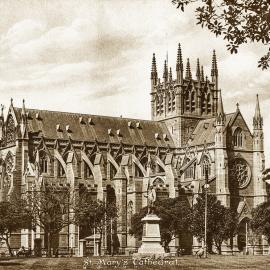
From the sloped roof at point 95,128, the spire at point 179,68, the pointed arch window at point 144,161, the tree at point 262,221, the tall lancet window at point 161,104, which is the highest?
the spire at point 179,68

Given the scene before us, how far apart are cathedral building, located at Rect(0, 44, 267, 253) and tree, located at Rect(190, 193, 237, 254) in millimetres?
10920

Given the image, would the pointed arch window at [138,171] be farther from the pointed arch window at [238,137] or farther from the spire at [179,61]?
the spire at [179,61]

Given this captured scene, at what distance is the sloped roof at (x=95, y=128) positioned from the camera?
107719 mm

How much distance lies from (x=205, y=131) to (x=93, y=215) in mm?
31425

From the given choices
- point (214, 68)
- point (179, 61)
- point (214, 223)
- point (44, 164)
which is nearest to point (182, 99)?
point (179, 61)

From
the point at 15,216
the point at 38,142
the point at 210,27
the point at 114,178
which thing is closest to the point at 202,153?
the point at 114,178

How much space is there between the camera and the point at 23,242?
9562 cm

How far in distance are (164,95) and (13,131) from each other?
28170 mm

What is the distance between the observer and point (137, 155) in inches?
4481

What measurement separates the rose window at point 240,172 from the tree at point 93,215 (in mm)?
20316

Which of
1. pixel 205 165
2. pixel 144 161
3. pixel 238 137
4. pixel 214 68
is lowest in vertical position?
pixel 205 165

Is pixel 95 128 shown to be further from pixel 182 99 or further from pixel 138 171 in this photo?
pixel 182 99

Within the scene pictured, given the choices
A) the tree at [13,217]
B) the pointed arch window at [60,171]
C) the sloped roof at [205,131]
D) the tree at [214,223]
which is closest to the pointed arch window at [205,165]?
the sloped roof at [205,131]

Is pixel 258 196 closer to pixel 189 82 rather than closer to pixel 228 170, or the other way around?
pixel 228 170
